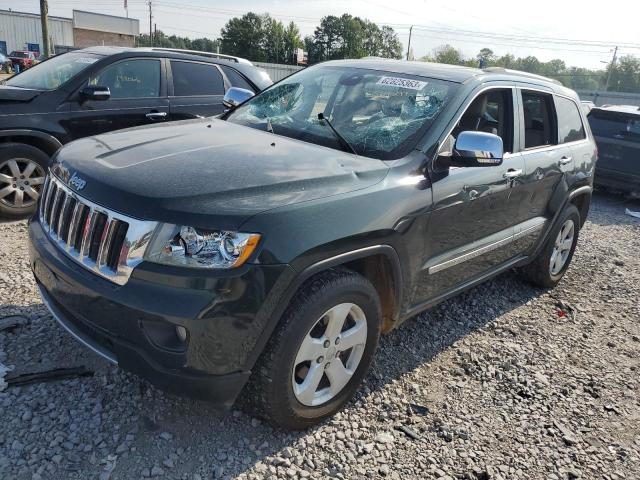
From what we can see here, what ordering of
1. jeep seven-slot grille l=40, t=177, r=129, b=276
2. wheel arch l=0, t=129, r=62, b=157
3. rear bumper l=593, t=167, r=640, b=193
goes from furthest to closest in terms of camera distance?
rear bumper l=593, t=167, r=640, b=193 < wheel arch l=0, t=129, r=62, b=157 < jeep seven-slot grille l=40, t=177, r=129, b=276

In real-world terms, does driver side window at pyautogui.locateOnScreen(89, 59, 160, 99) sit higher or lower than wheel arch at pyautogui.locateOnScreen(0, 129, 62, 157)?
higher

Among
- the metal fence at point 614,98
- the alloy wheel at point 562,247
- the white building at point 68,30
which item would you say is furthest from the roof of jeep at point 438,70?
the white building at point 68,30

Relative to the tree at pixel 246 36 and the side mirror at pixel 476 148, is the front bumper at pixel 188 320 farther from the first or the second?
the tree at pixel 246 36

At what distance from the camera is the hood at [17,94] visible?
5234 mm

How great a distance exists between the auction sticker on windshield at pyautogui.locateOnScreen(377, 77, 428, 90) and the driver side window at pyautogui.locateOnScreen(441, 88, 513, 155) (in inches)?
13.5

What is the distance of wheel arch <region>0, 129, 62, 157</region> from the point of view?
5.21 meters

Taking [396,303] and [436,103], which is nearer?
[396,303]

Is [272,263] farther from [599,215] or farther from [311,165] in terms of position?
[599,215]

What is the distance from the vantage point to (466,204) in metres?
3.31

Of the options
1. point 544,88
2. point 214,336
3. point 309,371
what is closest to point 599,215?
point 544,88

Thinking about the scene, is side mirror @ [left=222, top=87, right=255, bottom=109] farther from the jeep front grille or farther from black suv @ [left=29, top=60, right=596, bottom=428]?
the jeep front grille

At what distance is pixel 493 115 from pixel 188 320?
107 inches

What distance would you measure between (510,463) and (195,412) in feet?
5.36

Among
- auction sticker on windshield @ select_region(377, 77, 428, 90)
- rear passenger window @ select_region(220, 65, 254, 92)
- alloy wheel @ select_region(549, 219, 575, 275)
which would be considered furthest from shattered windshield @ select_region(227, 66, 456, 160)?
rear passenger window @ select_region(220, 65, 254, 92)
